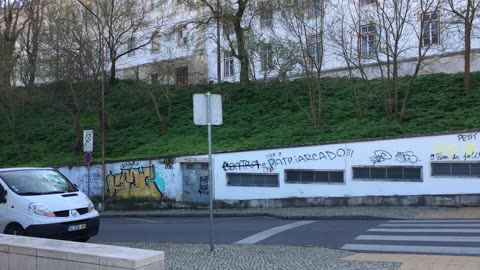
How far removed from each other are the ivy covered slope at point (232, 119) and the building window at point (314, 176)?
1.19 m

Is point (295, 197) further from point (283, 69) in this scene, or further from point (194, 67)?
point (194, 67)

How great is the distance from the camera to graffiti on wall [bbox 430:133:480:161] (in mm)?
15562

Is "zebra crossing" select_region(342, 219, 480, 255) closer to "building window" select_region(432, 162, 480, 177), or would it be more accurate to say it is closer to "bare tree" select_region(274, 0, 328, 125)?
"building window" select_region(432, 162, 480, 177)

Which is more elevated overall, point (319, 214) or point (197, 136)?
point (197, 136)

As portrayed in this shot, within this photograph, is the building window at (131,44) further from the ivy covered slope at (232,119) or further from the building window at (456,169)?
the building window at (456,169)

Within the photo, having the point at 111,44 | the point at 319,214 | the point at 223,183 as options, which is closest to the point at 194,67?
the point at 111,44

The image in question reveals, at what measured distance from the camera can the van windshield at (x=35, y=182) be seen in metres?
9.91

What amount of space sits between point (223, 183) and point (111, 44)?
1162cm

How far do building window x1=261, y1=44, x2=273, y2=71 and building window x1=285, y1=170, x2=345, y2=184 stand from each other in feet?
25.6

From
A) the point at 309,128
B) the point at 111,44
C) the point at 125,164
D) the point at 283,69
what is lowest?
the point at 125,164

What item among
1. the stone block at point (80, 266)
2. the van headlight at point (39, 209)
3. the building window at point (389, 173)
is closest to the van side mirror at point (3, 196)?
the van headlight at point (39, 209)

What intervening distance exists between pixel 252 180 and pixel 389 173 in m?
5.22

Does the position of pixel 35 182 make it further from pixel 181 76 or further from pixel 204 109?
pixel 181 76

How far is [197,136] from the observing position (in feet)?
79.5
